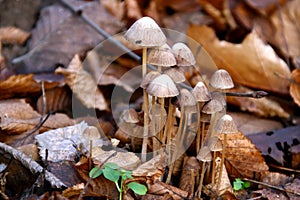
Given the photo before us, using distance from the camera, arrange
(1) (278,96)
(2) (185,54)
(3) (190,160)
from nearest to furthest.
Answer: (2) (185,54), (3) (190,160), (1) (278,96)

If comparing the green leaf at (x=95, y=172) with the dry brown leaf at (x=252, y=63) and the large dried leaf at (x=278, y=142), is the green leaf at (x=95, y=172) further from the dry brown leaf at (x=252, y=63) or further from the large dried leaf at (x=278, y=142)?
the dry brown leaf at (x=252, y=63)

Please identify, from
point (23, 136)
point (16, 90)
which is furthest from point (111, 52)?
point (23, 136)

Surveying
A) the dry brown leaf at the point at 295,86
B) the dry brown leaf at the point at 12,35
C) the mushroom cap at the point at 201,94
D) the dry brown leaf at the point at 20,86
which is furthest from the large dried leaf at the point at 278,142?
the dry brown leaf at the point at 12,35

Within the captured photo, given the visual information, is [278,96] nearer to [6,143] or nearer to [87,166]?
[87,166]

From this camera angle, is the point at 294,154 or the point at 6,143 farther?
the point at 294,154

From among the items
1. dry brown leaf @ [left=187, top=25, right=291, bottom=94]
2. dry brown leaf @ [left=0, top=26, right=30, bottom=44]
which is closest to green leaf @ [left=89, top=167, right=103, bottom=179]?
dry brown leaf @ [left=187, top=25, right=291, bottom=94]

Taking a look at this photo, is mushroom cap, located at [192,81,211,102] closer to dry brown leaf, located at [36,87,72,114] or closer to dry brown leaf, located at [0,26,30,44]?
dry brown leaf, located at [36,87,72,114]
